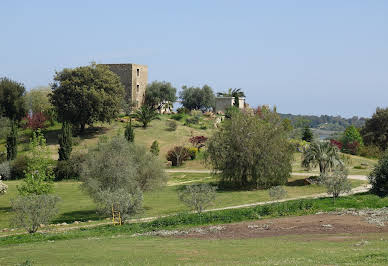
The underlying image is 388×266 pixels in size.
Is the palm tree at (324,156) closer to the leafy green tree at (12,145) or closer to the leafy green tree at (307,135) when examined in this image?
the leafy green tree at (307,135)

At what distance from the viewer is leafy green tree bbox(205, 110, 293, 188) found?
4066 centimetres

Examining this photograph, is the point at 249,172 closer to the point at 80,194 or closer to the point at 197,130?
the point at 80,194

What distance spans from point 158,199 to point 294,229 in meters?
16.3

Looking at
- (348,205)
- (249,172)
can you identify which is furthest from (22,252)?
(249,172)

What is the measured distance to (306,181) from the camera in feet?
136

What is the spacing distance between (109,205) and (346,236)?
1223 cm

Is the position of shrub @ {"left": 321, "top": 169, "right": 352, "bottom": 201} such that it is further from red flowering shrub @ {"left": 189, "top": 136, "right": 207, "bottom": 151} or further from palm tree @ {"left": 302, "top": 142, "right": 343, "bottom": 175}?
red flowering shrub @ {"left": 189, "top": 136, "right": 207, "bottom": 151}

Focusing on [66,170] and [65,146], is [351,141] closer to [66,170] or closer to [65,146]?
[65,146]

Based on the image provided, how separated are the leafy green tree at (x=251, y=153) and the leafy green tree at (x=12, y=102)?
4073 cm

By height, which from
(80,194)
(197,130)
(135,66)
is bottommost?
(80,194)

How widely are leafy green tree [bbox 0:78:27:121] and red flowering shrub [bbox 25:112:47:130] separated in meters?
3.34

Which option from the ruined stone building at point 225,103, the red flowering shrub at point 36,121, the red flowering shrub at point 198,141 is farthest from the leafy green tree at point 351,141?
the red flowering shrub at point 36,121

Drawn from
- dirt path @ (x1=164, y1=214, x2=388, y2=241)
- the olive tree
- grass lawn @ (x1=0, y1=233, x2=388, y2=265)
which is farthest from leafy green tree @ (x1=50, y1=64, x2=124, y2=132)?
grass lawn @ (x1=0, y1=233, x2=388, y2=265)

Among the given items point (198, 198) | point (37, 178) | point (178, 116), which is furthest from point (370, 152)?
point (37, 178)
